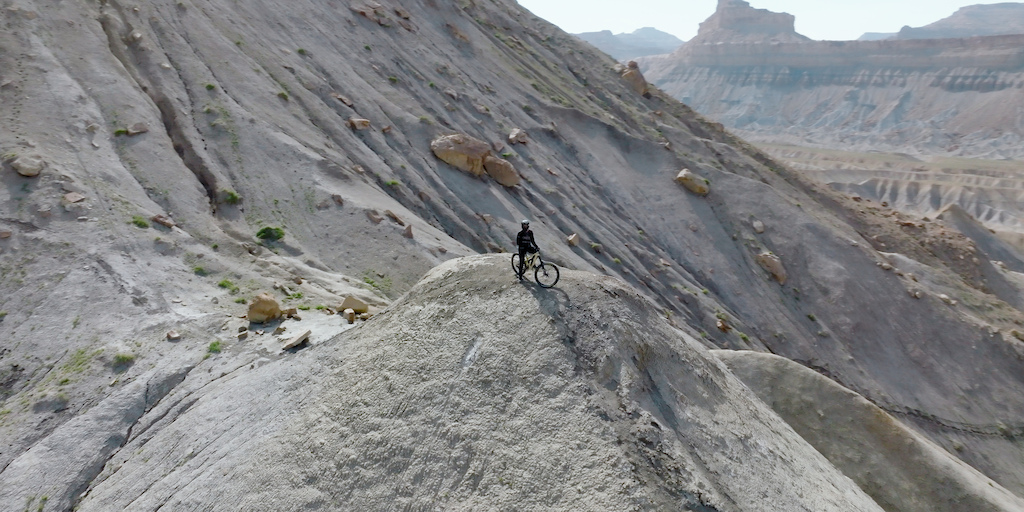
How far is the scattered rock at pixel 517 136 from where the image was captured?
34188 mm

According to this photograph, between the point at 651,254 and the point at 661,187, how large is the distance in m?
6.13

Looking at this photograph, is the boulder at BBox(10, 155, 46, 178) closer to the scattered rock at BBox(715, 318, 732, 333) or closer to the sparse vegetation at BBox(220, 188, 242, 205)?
the sparse vegetation at BBox(220, 188, 242, 205)

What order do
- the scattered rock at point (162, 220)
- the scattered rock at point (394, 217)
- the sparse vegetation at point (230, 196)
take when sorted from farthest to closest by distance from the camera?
the scattered rock at point (394, 217), the sparse vegetation at point (230, 196), the scattered rock at point (162, 220)

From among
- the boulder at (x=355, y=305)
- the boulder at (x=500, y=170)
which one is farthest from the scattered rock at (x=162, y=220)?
the boulder at (x=500, y=170)

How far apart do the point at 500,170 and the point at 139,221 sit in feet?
52.4

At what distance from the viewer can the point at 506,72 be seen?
39656 millimetres

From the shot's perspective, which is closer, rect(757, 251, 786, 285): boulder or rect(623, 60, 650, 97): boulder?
rect(757, 251, 786, 285): boulder

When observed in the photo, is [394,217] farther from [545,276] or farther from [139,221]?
[545,276]

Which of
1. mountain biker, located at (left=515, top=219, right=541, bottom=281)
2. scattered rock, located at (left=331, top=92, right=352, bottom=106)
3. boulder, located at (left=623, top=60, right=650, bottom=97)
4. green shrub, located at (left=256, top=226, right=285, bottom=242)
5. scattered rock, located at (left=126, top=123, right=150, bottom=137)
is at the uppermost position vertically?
boulder, located at (left=623, top=60, right=650, bottom=97)

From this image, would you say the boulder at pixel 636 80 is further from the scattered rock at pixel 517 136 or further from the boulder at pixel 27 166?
the boulder at pixel 27 166

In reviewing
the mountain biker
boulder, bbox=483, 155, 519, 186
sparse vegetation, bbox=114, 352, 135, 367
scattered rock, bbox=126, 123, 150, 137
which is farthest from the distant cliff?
sparse vegetation, bbox=114, 352, 135, 367

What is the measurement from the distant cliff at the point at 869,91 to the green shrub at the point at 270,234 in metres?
125

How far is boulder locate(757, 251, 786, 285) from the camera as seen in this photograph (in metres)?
34.4

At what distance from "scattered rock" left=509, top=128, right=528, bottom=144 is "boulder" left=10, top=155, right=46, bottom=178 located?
68.8 feet
